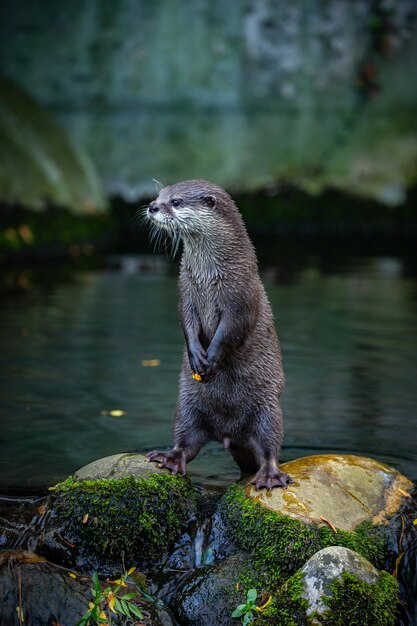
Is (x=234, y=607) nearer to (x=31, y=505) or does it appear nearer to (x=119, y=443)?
(x=31, y=505)

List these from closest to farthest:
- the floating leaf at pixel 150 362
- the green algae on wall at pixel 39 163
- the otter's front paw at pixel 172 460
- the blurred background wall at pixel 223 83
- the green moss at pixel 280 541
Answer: the green moss at pixel 280 541 → the otter's front paw at pixel 172 460 → the floating leaf at pixel 150 362 → the green algae on wall at pixel 39 163 → the blurred background wall at pixel 223 83

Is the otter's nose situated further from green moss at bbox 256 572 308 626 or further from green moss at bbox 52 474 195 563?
green moss at bbox 256 572 308 626

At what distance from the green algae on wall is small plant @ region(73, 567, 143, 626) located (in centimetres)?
1113

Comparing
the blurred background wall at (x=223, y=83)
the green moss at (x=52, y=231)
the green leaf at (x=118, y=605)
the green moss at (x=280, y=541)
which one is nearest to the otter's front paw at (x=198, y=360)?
the green moss at (x=280, y=541)

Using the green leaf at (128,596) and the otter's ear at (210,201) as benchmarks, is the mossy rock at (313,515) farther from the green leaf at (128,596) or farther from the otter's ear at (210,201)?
the otter's ear at (210,201)

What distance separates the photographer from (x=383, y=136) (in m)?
18.0

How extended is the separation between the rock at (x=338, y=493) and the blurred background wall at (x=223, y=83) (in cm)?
1352

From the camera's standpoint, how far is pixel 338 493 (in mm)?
4363

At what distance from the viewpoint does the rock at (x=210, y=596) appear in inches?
156

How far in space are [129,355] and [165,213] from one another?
398cm

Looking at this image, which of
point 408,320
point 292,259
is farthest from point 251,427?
point 292,259

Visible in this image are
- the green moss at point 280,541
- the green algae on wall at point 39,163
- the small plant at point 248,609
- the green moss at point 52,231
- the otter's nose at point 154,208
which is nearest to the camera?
the small plant at point 248,609

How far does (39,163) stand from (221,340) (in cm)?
1186

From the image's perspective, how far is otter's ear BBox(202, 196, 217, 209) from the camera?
454 centimetres
